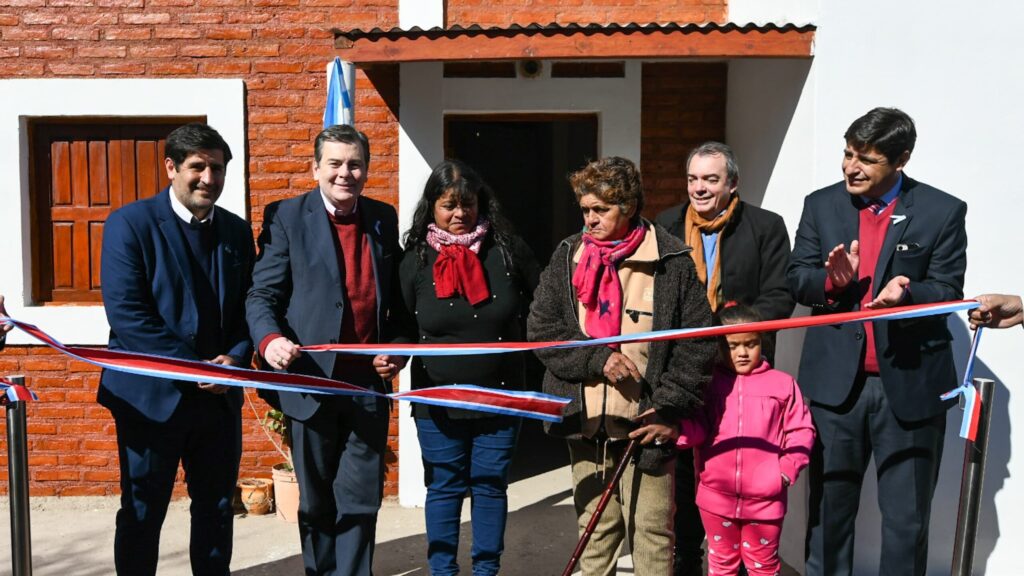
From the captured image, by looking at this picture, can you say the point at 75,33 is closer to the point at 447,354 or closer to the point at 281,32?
the point at 281,32

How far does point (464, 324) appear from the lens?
155 inches

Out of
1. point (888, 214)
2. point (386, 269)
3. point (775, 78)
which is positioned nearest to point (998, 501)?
point (888, 214)

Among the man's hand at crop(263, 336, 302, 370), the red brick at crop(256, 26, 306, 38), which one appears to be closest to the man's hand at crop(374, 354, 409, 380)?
the man's hand at crop(263, 336, 302, 370)

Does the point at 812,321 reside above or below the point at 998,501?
above

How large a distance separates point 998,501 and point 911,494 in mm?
1018

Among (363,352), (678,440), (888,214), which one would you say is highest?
(888,214)

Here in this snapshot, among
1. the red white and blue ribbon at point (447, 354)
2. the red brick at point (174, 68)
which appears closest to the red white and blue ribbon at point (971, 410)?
the red white and blue ribbon at point (447, 354)

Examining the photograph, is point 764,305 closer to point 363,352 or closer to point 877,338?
point 877,338

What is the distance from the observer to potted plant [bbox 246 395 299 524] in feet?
18.9

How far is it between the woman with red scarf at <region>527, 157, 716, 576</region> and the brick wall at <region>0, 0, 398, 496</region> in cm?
271

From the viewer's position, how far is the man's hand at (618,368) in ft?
11.4

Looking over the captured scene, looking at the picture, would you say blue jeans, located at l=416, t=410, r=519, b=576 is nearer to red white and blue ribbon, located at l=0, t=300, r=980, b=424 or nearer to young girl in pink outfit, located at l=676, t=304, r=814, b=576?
red white and blue ribbon, located at l=0, t=300, r=980, b=424

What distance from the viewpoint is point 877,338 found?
374cm

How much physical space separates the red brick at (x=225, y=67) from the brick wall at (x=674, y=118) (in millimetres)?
2539
